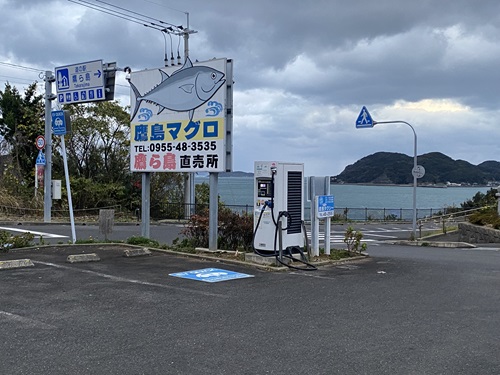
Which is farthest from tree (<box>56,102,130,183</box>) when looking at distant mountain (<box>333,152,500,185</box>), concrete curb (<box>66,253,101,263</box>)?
distant mountain (<box>333,152,500,185</box>)

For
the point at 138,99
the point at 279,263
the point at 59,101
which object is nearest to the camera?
the point at 279,263

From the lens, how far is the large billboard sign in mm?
11766

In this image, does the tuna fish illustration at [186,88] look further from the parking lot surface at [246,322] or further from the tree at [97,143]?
the tree at [97,143]

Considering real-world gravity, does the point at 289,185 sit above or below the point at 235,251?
above

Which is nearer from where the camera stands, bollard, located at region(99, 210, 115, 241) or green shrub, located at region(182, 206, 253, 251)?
green shrub, located at region(182, 206, 253, 251)

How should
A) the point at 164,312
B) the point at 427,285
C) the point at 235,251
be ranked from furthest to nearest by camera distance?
the point at 235,251 < the point at 427,285 < the point at 164,312

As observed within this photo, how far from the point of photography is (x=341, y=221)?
37.5 metres

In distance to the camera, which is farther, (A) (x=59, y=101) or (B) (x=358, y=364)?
(A) (x=59, y=101)

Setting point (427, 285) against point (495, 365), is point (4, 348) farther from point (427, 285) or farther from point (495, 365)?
point (427, 285)

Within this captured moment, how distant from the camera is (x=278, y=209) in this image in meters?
10.4

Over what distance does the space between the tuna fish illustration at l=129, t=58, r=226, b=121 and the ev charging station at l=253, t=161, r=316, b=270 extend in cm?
243

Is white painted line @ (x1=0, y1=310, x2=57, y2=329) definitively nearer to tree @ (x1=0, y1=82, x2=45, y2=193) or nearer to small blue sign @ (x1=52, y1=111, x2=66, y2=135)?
small blue sign @ (x1=52, y1=111, x2=66, y2=135)

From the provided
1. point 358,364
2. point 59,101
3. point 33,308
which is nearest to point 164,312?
point 33,308

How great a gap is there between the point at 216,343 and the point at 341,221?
3290 cm
